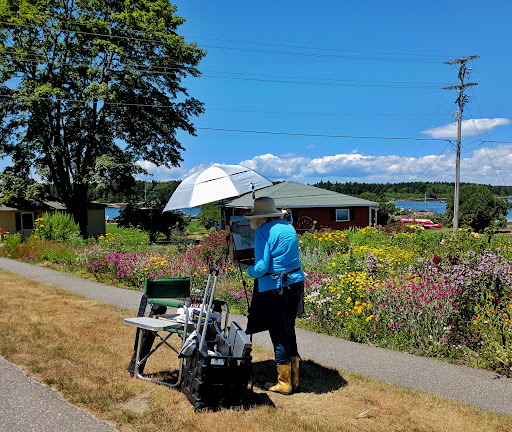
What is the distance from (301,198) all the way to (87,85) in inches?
590

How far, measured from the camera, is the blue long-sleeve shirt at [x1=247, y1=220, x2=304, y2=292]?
427 cm

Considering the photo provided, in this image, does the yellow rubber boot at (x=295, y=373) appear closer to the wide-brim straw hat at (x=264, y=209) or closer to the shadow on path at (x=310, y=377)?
the shadow on path at (x=310, y=377)

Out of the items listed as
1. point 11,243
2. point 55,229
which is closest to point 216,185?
point 55,229

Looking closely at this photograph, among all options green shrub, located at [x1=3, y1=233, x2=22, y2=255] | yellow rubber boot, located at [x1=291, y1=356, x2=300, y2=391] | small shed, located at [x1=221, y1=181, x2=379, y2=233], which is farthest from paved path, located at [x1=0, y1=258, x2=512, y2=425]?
small shed, located at [x1=221, y1=181, x2=379, y2=233]

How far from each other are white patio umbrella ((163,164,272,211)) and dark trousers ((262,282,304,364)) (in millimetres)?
1129

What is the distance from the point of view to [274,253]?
168 inches

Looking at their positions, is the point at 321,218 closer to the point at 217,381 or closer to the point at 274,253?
the point at 274,253

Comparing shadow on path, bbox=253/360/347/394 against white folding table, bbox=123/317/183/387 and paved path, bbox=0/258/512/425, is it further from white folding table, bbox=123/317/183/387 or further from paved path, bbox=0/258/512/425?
white folding table, bbox=123/317/183/387

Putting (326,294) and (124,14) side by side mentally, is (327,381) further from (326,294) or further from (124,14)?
(124,14)

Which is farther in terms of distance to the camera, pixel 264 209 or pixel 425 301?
pixel 425 301

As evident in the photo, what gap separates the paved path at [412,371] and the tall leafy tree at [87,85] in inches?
878

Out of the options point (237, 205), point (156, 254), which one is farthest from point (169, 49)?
point (156, 254)

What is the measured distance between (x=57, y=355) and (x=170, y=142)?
26207 mm

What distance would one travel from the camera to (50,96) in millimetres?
26156
